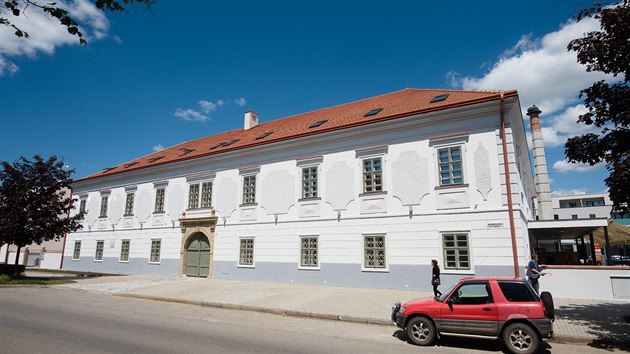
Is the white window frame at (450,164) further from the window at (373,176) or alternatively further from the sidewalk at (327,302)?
the sidewalk at (327,302)

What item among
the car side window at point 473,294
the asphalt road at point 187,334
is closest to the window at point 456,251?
the asphalt road at point 187,334

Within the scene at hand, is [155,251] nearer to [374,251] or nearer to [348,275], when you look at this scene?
[348,275]

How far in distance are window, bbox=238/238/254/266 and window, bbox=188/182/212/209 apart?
12.5ft

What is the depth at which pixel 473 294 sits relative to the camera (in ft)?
25.6

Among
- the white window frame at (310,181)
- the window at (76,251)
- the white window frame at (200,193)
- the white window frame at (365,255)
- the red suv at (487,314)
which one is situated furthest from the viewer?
the window at (76,251)

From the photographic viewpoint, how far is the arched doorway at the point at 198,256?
21.9 meters

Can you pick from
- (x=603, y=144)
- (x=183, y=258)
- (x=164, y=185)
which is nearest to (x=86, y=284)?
(x=183, y=258)

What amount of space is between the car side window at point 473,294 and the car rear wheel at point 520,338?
2.05ft

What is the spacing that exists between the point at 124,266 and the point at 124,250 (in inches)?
44.7

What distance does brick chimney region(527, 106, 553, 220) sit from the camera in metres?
30.8

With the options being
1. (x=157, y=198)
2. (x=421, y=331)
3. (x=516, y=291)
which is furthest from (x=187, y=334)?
(x=157, y=198)

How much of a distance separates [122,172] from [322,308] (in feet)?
69.9

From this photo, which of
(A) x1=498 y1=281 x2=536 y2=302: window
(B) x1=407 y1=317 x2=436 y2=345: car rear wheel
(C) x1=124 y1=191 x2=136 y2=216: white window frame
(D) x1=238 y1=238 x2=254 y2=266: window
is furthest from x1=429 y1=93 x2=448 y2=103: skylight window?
(C) x1=124 y1=191 x2=136 y2=216: white window frame

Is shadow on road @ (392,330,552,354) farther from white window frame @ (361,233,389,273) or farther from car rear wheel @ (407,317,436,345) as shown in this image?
white window frame @ (361,233,389,273)
